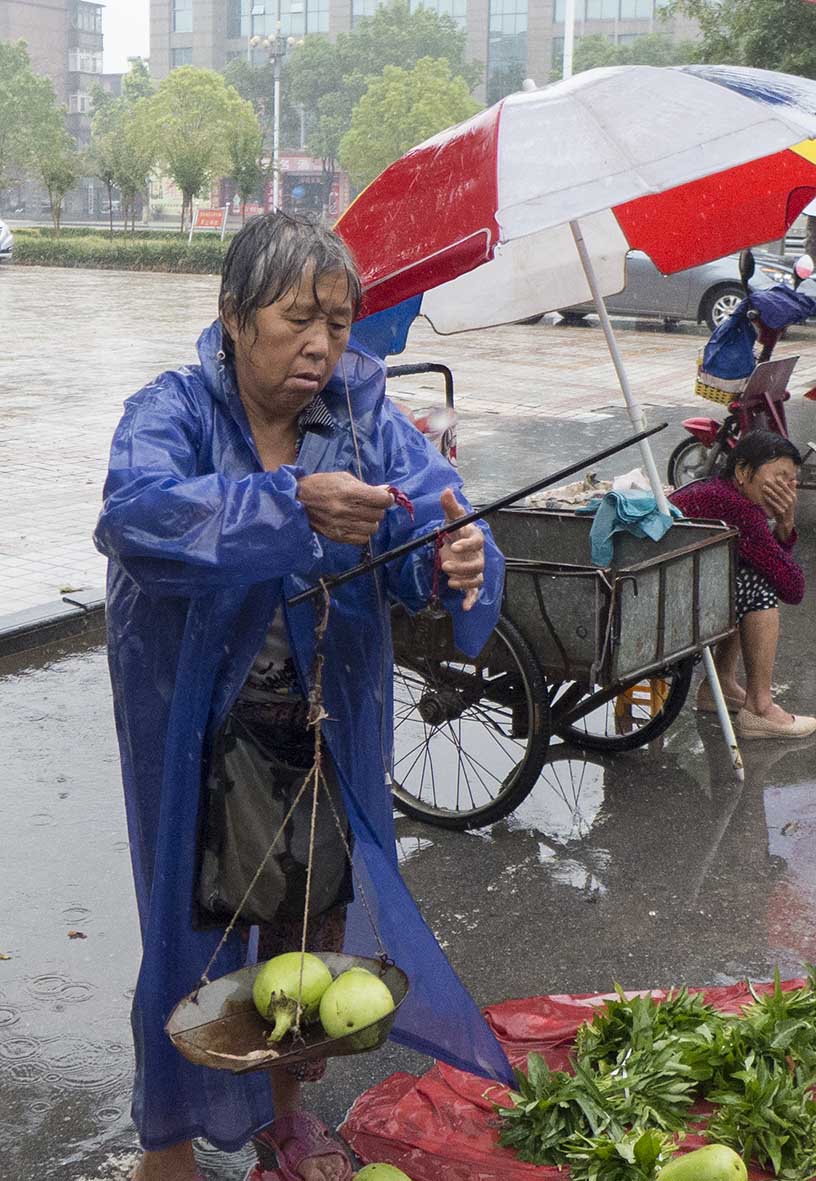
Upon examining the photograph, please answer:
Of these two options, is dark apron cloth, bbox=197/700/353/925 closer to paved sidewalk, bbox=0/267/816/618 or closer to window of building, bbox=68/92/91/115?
paved sidewalk, bbox=0/267/816/618

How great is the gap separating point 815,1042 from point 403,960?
89 cm

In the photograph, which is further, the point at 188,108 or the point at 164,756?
the point at 188,108

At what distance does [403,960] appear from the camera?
2.61m

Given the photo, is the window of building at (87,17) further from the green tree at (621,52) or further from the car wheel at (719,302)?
the car wheel at (719,302)

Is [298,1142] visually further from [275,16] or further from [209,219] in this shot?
[275,16]

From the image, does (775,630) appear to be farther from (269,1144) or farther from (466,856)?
(269,1144)

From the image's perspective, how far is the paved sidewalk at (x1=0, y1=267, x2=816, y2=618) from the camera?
7770 millimetres

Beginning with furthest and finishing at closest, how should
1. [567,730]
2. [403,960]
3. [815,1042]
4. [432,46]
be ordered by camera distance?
[432,46] < [567,730] < [815,1042] < [403,960]

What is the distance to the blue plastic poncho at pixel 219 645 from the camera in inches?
83.0

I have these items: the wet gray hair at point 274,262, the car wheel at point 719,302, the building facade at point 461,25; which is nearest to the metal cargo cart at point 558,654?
the wet gray hair at point 274,262

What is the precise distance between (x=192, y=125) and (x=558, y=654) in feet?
166

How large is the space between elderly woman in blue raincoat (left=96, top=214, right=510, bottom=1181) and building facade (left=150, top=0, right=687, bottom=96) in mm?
91259

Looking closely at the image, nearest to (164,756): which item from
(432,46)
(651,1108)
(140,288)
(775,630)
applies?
(651,1108)

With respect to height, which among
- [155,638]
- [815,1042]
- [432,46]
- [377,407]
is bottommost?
[815,1042]
